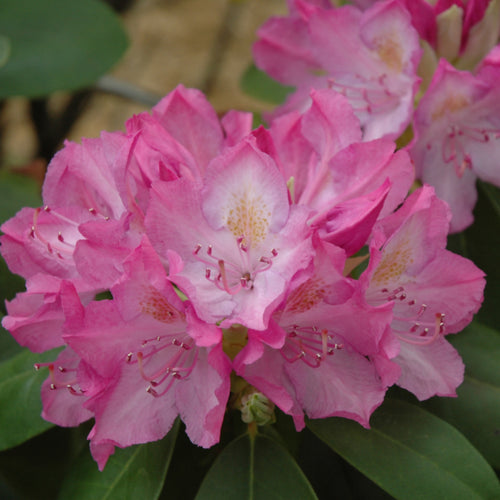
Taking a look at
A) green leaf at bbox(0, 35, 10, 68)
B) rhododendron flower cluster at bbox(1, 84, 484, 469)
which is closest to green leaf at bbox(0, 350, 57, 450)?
rhododendron flower cluster at bbox(1, 84, 484, 469)

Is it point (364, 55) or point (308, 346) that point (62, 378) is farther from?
point (364, 55)

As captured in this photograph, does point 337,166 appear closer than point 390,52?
Yes

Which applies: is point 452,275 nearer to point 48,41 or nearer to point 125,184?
point 125,184

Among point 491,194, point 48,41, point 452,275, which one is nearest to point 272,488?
point 452,275

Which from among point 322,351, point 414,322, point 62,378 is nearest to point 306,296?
point 322,351

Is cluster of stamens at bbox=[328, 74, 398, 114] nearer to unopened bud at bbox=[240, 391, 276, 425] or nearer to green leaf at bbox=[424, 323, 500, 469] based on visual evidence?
green leaf at bbox=[424, 323, 500, 469]
